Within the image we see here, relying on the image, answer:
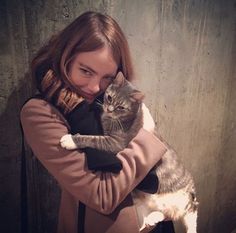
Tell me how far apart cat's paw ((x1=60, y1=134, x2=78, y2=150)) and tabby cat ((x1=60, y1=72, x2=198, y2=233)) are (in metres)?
0.13

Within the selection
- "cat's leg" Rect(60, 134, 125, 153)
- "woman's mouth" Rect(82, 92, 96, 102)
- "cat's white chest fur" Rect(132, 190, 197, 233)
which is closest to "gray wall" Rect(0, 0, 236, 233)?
"woman's mouth" Rect(82, 92, 96, 102)

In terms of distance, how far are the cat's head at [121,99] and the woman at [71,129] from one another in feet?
0.14

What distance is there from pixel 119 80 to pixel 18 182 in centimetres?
73

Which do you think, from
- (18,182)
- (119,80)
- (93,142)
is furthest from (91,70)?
(18,182)

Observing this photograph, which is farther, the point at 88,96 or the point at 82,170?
the point at 88,96

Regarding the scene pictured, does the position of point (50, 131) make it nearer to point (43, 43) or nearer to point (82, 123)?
point (82, 123)

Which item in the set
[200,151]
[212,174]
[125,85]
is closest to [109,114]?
[125,85]

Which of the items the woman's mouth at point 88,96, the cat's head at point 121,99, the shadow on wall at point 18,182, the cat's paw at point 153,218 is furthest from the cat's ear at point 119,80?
the cat's paw at point 153,218

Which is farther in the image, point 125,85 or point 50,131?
point 125,85

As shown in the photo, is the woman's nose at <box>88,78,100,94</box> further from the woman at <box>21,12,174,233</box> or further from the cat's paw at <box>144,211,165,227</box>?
the cat's paw at <box>144,211,165,227</box>

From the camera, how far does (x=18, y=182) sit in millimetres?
1438

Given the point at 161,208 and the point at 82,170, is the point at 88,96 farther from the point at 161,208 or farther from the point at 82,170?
the point at 161,208

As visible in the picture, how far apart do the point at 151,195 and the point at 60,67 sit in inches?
25.1

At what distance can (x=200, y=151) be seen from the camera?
2.19 meters
